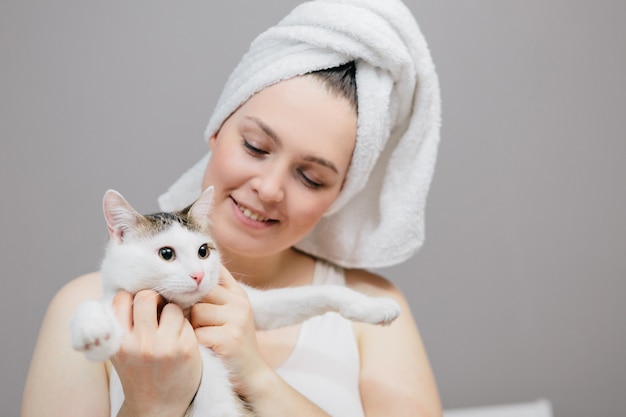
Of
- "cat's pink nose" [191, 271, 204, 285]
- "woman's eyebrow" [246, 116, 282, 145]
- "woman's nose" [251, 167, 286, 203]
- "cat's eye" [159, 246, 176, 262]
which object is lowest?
"cat's pink nose" [191, 271, 204, 285]

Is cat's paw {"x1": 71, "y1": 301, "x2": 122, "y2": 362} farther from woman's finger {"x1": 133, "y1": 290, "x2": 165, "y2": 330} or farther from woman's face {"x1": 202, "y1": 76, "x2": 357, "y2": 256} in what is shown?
woman's face {"x1": 202, "y1": 76, "x2": 357, "y2": 256}

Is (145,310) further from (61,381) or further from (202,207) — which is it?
(61,381)

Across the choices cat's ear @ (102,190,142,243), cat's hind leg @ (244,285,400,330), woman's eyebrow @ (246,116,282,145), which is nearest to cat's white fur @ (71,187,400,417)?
cat's ear @ (102,190,142,243)

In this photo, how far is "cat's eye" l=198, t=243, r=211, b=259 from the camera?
2.76 feet

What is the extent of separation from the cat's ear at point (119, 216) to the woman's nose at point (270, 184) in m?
0.27

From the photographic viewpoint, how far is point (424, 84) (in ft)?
4.08

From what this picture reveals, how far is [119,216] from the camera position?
0.82 m

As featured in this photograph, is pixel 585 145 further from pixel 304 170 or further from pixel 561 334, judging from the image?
pixel 304 170

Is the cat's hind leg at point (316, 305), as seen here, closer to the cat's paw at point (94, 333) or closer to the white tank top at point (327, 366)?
the white tank top at point (327, 366)

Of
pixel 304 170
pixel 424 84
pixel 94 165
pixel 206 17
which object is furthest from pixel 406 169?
pixel 94 165

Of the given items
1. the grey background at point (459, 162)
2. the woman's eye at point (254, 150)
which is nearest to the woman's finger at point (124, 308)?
the woman's eye at point (254, 150)

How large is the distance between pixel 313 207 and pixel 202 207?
279 mm

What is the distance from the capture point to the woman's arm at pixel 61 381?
984 millimetres

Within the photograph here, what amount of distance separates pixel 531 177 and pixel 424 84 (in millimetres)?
715
